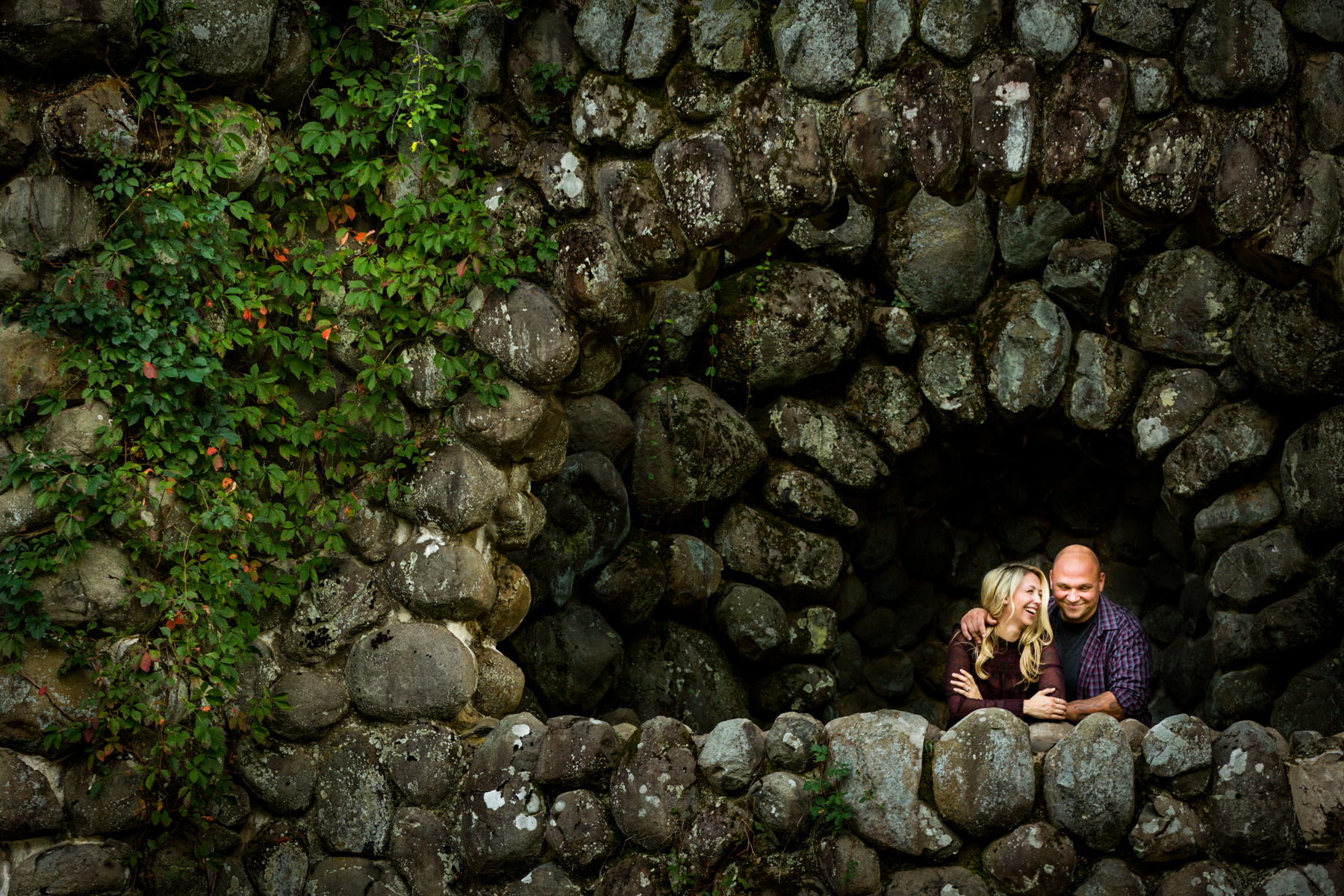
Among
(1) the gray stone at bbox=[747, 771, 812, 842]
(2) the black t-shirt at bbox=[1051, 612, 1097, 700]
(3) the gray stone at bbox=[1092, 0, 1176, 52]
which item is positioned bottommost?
(2) the black t-shirt at bbox=[1051, 612, 1097, 700]

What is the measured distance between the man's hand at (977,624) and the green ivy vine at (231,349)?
72.4 inches

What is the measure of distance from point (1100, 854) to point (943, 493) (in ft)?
10.3

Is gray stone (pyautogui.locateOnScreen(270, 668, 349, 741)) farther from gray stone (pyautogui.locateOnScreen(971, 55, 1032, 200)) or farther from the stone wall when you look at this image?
gray stone (pyautogui.locateOnScreen(971, 55, 1032, 200))

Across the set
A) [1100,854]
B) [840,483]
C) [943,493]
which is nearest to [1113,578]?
[943,493]

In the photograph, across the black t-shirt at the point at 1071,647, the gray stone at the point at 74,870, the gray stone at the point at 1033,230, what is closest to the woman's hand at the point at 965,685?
the black t-shirt at the point at 1071,647

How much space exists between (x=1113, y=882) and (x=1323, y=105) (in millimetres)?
2168

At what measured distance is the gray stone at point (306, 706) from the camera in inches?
143

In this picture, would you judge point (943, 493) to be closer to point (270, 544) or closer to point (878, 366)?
point (878, 366)

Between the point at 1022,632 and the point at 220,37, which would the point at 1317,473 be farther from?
the point at 220,37

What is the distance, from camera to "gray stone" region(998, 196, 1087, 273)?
5.22 metres

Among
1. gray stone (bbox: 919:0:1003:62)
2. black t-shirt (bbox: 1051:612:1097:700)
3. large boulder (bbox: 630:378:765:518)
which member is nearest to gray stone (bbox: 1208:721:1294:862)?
black t-shirt (bbox: 1051:612:1097:700)

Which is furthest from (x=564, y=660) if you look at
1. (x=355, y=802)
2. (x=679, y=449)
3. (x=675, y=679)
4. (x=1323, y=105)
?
(x=1323, y=105)

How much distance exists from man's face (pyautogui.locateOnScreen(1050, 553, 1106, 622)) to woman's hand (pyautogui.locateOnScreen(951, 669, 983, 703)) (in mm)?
516

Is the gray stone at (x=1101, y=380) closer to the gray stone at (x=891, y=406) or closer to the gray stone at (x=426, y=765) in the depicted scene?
the gray stone at (x=891, y=406)
